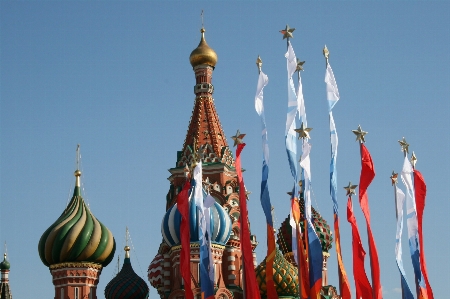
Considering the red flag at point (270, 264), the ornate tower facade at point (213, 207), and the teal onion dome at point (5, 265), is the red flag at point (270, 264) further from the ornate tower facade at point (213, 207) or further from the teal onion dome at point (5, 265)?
the teal onion dome at point (5, 265)

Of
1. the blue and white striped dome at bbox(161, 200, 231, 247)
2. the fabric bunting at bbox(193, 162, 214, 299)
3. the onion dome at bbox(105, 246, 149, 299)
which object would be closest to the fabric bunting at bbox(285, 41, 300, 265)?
the fabric bunting at bbox(193, 162, 214, 299)

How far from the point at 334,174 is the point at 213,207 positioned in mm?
13672

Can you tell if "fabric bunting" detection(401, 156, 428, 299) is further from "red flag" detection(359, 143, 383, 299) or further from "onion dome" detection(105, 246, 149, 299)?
"onion dome" detection(105, 246, 149, 299)

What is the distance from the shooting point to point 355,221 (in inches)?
912

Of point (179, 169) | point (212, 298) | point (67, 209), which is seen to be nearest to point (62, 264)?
point (67, 209)

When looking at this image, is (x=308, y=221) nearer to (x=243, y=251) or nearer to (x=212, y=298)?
(x=243, y=251)

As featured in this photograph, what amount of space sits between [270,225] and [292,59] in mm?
4303

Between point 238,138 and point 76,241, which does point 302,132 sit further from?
point 76,241

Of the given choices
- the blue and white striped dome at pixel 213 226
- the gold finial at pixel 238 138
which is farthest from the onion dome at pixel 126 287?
the gold finial at pixel 238 138

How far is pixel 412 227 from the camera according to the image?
23531mm

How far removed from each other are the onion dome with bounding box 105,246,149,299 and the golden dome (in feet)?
31.2

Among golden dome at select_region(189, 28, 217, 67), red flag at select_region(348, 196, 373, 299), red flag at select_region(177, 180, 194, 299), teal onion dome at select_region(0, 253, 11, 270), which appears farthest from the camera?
teal onion dome at select_region(0, 253, 11, 270)

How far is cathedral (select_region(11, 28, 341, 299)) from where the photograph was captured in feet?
119

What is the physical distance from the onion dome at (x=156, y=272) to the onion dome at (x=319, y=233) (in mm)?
5344
